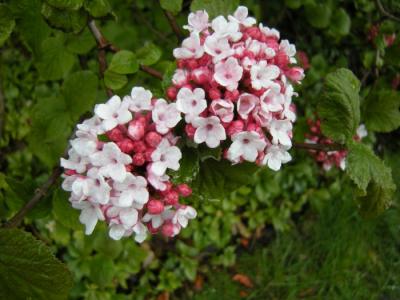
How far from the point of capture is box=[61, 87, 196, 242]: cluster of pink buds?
85 cm

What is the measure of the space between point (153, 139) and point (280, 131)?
0.75 ft

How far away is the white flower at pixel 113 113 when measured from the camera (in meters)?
0.87

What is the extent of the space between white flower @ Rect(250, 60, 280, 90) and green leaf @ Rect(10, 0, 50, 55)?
60cm

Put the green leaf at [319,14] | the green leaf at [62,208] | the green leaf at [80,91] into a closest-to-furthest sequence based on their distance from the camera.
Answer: the green leaf at [62,208] → the green leaf at [80,91] → the green leaf at [319,14]

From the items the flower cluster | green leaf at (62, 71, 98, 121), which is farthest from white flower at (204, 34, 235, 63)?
green leaf at (62, 71, 98, 121)

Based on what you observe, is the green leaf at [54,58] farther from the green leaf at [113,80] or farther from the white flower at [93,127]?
the white flower at [93,127]

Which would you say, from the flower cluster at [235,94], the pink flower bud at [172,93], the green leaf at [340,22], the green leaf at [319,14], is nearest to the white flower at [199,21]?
the flower cluster at [235,94]

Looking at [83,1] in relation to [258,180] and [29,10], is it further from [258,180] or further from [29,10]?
[258,180]

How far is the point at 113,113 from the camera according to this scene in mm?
891

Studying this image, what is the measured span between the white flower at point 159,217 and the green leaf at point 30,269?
19 cm

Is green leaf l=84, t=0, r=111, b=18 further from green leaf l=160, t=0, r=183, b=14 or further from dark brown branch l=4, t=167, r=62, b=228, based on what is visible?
dark brown branch l=4, t=167, r=62, b=228

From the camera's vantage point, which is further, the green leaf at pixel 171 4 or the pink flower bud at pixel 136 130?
the green leaf at pixel 171 4

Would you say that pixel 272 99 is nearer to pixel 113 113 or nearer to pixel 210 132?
pixel 210 132

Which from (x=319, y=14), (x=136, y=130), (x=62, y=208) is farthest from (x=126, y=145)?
(x=319, y=14)
